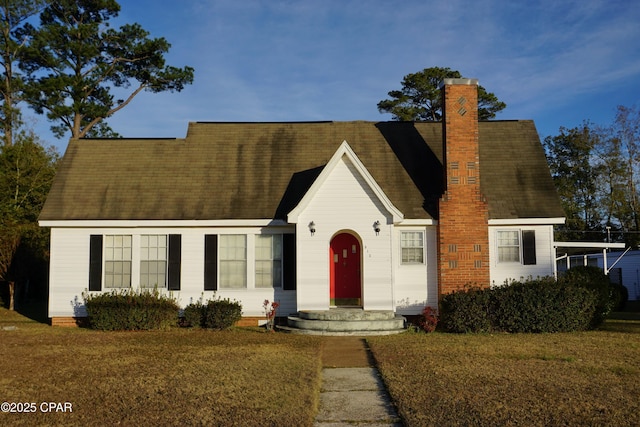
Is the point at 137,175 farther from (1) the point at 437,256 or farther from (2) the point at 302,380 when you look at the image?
(2) the point at 302,380

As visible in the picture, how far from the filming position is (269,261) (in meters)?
Answer: 17.8

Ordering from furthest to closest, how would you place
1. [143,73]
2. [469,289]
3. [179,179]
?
[143,73] < [179,179] < [469,289]

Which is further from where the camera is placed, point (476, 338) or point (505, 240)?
point (505, 240)

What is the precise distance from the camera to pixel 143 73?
118 feet

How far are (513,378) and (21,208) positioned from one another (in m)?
23.8

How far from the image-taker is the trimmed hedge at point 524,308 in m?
15.6

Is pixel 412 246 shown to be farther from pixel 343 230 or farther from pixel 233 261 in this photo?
pixel 233 261

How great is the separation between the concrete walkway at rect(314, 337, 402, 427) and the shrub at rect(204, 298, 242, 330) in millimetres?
4371

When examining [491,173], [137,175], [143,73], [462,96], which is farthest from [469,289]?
[143,73]

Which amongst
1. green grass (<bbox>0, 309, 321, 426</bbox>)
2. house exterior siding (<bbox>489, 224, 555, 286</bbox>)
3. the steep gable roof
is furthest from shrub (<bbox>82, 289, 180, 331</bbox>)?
→ house exterior siding (<bbox>489, 224, 555, 286</bbox>)

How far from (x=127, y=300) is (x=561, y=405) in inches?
487

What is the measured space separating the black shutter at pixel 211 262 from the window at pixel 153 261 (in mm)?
1269

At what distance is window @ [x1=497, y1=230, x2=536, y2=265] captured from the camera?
17.8 meters

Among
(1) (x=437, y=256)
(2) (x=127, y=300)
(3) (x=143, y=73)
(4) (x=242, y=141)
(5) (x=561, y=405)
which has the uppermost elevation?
(3) (x=143, y=73)
